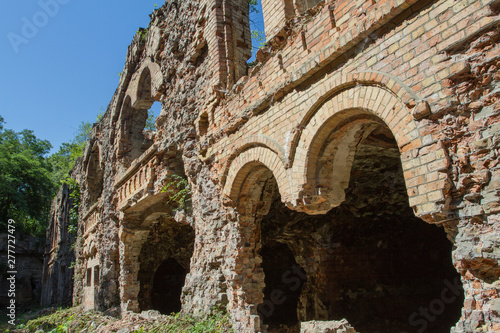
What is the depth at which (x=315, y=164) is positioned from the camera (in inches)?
162

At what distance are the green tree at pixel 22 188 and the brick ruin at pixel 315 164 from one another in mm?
13963

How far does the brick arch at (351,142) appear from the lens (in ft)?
9.21

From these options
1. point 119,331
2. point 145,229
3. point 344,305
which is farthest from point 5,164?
point 344,305

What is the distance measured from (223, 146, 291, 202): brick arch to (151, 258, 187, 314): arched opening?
9034 millimetres

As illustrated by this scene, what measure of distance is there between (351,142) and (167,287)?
1164 centimetres

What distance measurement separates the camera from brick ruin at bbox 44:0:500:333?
106 inches

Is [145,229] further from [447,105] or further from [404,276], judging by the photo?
[447,105]

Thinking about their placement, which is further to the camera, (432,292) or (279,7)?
(432,292)

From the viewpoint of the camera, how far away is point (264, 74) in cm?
512

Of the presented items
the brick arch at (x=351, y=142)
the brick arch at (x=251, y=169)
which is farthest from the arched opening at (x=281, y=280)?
the brick arch at (x=351, y=142)

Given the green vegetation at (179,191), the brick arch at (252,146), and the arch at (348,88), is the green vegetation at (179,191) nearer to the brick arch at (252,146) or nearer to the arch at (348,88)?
the brick arch at (252,146)

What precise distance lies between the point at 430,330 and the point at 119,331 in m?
6.71

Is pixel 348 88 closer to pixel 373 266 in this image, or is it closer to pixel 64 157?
pixel 373 266

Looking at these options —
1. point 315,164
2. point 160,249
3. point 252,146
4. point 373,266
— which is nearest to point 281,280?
point 373,266
